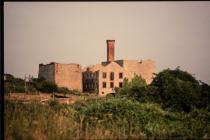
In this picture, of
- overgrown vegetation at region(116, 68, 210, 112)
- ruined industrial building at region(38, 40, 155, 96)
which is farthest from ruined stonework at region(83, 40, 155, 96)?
overgrown vegetation at region(116, 68, 210, 112)

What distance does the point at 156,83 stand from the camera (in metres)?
5.75

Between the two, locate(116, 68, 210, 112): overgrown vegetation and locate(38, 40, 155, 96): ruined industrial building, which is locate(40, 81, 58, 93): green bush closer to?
locate(38, 40, 155, 96): ruined industrial building

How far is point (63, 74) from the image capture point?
18.1ft

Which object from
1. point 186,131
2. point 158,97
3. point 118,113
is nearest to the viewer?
point 186,131

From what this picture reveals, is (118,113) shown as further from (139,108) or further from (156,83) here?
(156,83)

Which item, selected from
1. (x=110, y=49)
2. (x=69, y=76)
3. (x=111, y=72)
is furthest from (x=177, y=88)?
(x=69, y=76)

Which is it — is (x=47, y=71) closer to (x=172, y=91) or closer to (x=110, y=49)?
(x=110, y=49)

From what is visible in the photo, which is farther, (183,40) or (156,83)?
(156,83)

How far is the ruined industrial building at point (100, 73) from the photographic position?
5352mm

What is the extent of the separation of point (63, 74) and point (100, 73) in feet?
1.58

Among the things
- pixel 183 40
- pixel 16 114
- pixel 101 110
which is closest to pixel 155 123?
pixel 101 110

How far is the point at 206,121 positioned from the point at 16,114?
2.32 m

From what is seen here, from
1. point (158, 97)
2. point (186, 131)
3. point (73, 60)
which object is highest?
point (73, 60)

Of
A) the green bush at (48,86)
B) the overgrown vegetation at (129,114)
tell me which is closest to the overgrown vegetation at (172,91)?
the overgrown vegetation at (129,114)
